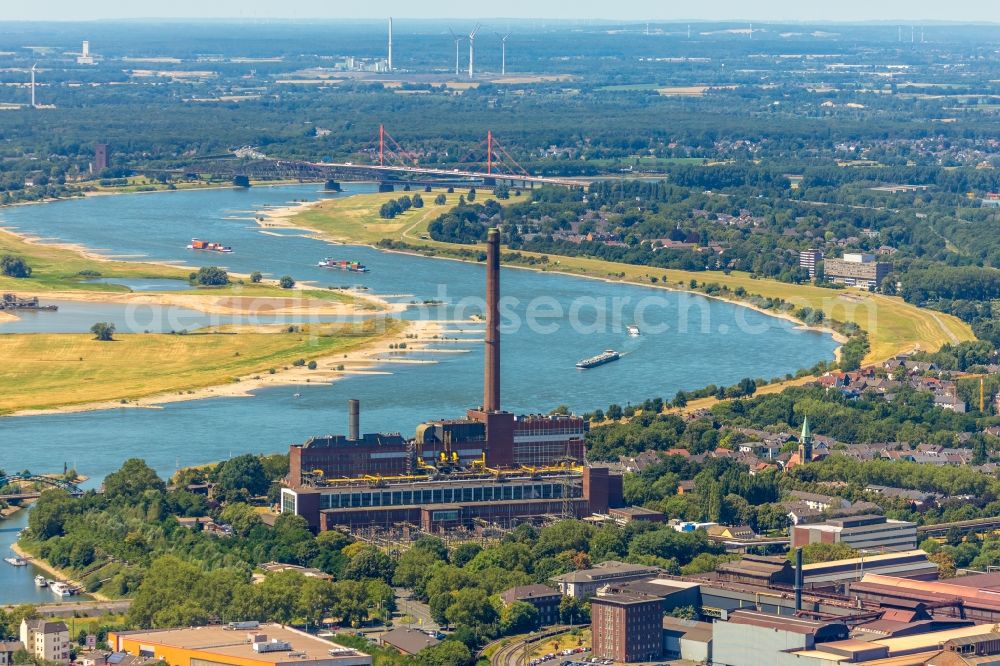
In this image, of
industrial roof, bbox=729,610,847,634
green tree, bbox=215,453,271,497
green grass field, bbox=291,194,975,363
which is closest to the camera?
industrial roof, bbox=729,610,847,634

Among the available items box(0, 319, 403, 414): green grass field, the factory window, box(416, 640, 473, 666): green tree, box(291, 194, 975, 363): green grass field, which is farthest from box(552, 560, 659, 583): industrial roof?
box(291, 194, 975, 363): green grass field

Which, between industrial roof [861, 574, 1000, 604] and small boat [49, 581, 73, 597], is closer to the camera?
industrial roof [861, 574, 1000, 604]

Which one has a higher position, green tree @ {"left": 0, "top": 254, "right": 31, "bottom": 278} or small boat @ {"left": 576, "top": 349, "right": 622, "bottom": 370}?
small boat @ {"left": 576, "top": 349, "right": 622, "bottom": 370}

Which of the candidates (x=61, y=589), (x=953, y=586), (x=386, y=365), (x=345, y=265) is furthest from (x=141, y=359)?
(x=953, y=586)

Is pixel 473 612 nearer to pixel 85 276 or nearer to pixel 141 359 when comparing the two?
pixel 141 359

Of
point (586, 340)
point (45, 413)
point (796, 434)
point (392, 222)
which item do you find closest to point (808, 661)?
point (796, 434)

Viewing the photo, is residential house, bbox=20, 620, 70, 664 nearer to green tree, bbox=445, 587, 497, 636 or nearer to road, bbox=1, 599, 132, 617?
road, bbox=1, 599, 132, 617

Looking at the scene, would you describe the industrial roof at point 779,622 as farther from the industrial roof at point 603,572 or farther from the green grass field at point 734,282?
the green grass field at point 734,282

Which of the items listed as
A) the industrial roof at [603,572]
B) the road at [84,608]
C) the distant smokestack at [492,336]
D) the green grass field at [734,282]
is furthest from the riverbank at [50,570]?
the green grass field at [734,282]
